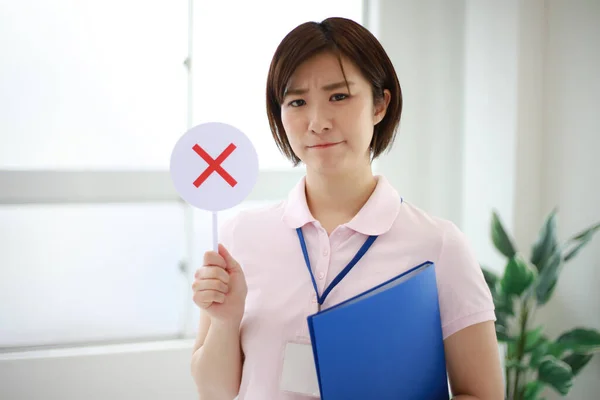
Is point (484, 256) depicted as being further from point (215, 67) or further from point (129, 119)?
point (129, 119)

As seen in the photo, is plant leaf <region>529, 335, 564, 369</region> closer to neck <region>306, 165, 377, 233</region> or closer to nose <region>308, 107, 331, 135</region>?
neck <region>306, 165, 377, 233</region>

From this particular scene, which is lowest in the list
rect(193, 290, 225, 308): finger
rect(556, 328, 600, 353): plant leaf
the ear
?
rect(556, 328, 600, 353): plant leaf

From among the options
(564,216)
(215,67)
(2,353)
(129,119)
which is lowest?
(2,353)

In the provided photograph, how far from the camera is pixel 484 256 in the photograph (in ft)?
9.18

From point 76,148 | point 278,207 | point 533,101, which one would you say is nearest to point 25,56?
point 76,148

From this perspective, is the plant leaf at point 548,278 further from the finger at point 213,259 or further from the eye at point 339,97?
the finger at point 213,259

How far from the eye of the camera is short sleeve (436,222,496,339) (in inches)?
43.9

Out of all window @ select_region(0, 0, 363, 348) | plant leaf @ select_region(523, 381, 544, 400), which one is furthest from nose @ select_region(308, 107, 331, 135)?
window @ select_region(0, 0, 363, 348)

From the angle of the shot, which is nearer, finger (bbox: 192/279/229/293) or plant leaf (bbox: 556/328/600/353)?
finger (bbox: 192/279/229/293)

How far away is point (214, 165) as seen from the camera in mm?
1136

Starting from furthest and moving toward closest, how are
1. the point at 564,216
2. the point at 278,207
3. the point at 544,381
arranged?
the point at 564,216, the point at 544,381, the point at 278,207

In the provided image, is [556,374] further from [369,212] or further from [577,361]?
[369,212]

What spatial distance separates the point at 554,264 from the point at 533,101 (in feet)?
2.48

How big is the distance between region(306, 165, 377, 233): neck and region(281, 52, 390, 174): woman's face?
6 centimetres
